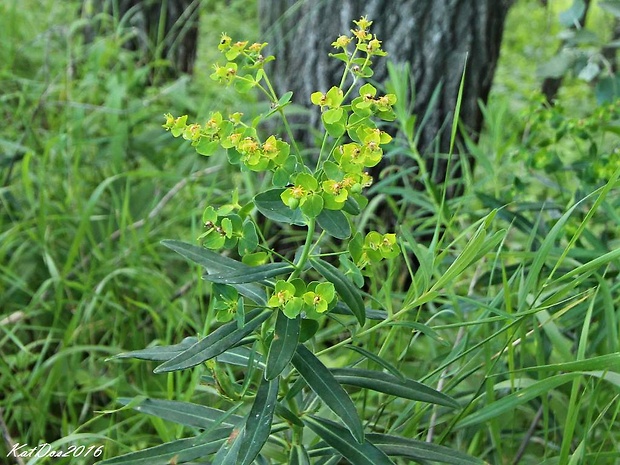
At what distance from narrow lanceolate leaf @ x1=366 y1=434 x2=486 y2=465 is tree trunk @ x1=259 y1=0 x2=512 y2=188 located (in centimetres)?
127

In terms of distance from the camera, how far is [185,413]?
1047 mm

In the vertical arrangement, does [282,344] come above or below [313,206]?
below

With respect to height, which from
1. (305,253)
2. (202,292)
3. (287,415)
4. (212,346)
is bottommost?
(202,292)

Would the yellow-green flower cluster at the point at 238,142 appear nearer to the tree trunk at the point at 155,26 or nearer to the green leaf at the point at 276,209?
the green leaf at the point at 276,209

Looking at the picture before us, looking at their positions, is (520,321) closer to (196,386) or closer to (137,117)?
(196,386)

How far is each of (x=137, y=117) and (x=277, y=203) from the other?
5.14 feet

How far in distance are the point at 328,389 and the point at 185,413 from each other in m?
0.27

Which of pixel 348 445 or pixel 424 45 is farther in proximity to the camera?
pixel 424 45

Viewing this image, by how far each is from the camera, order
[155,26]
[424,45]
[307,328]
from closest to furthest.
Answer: [307,328] → [424,45] → [155,26]

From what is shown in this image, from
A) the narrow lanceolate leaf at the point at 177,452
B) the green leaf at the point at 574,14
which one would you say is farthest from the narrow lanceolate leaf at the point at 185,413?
the green leaf at the point at 574,14

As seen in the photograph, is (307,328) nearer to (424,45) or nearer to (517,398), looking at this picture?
(517,398)

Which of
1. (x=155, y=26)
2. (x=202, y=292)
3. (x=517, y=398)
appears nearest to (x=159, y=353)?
(x=517, y=398)

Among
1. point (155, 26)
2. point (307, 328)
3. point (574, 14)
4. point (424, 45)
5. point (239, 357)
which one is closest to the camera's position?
point (307, 328)

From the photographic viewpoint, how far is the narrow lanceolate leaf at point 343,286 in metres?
0.89
